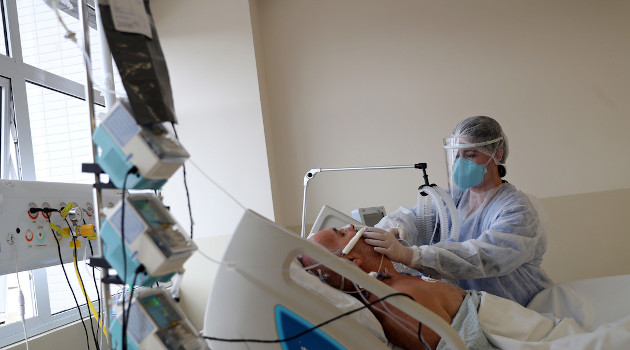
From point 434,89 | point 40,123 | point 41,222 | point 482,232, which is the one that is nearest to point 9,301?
point 41,222

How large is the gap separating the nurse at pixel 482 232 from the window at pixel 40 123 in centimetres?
147

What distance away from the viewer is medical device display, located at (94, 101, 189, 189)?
1.04m

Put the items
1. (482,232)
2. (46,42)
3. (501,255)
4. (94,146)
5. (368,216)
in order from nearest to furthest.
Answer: (94,146) → (501,255) → (482,232) → (368,216) → (46,42)

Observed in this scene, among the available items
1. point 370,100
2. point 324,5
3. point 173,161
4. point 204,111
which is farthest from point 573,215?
point 173,161

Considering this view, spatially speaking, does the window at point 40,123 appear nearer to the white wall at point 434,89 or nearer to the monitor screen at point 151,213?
the monitor screen at point 151,213

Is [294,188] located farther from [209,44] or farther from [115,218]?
[115,218]

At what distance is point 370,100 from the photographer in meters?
4.29

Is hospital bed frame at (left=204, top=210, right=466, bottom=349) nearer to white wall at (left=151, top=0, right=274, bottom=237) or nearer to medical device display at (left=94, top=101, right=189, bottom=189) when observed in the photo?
medical device display at (left=94, top=101, right=189, bottom=189)

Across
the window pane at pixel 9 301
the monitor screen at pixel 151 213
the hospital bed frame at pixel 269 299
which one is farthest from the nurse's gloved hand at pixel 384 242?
the window pane at pixel 9 301

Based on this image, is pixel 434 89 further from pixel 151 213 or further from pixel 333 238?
pixel 151 213

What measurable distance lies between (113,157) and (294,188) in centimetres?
328

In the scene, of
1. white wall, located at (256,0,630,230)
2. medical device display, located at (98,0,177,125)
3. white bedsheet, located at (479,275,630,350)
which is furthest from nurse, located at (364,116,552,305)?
white wall, located at (256,0,630,230)

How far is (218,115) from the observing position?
411 centimetres

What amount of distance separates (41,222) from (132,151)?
1.45 metres
